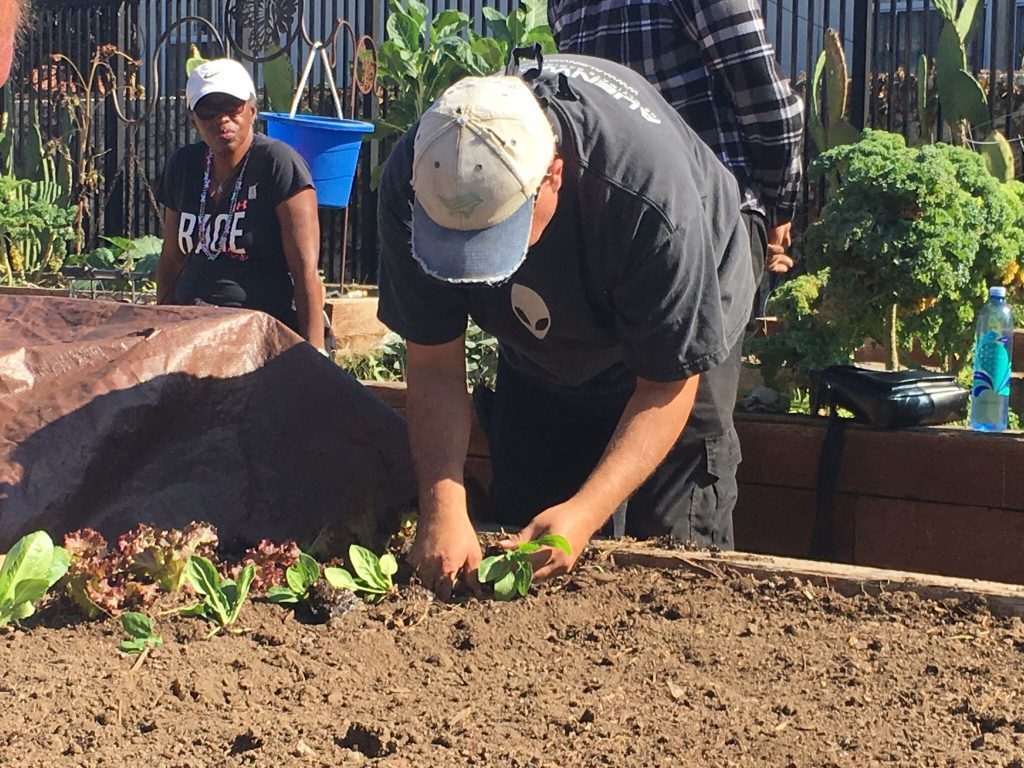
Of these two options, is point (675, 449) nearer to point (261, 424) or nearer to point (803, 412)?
point (261, 424)

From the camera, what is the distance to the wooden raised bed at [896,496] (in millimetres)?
4004

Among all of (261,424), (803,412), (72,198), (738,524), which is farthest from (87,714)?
(72,198)

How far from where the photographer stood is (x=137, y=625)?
2424 millimetres

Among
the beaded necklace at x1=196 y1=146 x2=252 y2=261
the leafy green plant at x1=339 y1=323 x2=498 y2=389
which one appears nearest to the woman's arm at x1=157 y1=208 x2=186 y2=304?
the beaded necklace at x1=196 y1=146 x2=252 y2=261

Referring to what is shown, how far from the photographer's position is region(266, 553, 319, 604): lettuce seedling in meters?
2.67

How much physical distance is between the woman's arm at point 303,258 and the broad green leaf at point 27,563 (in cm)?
233

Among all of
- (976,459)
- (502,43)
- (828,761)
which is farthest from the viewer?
(502,43)

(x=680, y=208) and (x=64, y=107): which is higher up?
(x=64, y=107)

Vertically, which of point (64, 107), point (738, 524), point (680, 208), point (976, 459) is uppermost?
point (64, 107)

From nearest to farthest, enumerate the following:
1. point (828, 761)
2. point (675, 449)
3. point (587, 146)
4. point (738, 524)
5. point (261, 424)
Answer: point (828, 761), point (587, 146), point (261, 424), point (675, 449), point (738, 524)

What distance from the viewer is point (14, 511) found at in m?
2.72

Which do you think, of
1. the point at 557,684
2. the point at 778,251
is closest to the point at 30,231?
the point at 778,251

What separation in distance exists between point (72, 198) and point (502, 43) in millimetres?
5064

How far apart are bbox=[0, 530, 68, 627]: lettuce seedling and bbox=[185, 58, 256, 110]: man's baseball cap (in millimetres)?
2732
